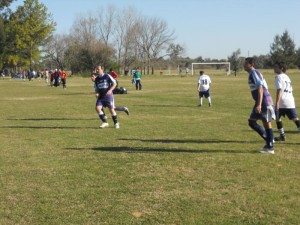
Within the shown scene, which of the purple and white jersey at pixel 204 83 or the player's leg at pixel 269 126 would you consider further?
the purple and white jersey at pixel 204 83

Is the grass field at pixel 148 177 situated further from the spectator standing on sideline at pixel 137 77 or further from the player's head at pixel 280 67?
the spectator standing on sideline at pixel 137 77

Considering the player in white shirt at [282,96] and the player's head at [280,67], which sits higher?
the player's head at [280,67]

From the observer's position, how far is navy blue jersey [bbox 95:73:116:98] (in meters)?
12.3

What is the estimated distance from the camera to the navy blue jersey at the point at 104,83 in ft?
40.4

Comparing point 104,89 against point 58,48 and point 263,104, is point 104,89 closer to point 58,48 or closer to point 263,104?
point 263,104

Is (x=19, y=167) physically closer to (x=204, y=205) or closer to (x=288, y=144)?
(x=204, y=205)

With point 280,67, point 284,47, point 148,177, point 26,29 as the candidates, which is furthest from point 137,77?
point 284,47

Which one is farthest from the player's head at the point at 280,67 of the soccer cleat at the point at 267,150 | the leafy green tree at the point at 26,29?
the leafy green tree at the point at 26,29

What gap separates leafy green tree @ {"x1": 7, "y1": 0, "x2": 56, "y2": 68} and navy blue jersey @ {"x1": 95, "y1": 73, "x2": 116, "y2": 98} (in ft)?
211

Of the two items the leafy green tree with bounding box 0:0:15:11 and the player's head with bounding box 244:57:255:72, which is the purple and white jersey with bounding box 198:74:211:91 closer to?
the player's head with bounding box 244:57:255:72

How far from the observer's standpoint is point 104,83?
12.3 meters

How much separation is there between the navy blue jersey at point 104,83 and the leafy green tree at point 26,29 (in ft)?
211

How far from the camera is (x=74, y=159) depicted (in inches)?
308

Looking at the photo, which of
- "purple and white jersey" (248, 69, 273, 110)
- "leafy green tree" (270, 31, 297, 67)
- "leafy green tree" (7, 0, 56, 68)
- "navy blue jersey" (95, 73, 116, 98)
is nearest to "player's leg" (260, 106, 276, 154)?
"purple and white jersey" (248, 69, 273, 110)
